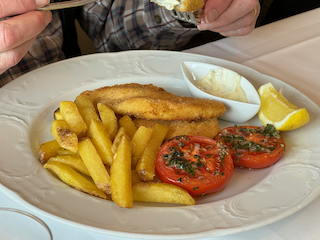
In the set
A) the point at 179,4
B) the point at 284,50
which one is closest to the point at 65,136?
the point at 179,4

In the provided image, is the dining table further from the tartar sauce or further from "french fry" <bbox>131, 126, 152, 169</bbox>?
"french fry" <bbox>131, 126, 152, 169</bbox>

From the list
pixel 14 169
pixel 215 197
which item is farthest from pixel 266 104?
pixel 14 169

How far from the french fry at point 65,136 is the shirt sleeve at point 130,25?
175 centimetres

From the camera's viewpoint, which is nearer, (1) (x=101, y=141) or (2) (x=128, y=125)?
Answer: (1) (x=101, y=141)

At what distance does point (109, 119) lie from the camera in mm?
1676

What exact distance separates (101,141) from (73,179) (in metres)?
0.23

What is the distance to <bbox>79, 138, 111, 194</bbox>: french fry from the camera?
1.38 metres

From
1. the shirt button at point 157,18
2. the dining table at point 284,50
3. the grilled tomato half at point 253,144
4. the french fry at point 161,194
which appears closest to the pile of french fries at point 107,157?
the french fry at point 161,194

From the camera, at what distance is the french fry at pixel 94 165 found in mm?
1375

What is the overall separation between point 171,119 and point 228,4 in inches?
40.3

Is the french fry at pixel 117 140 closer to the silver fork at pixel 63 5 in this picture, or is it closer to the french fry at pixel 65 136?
the french fry at pixel 65 136

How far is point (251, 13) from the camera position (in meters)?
2.41

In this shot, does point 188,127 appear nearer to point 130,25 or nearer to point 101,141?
point 101,141

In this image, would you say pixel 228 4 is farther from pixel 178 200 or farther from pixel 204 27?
pixel 178 200
